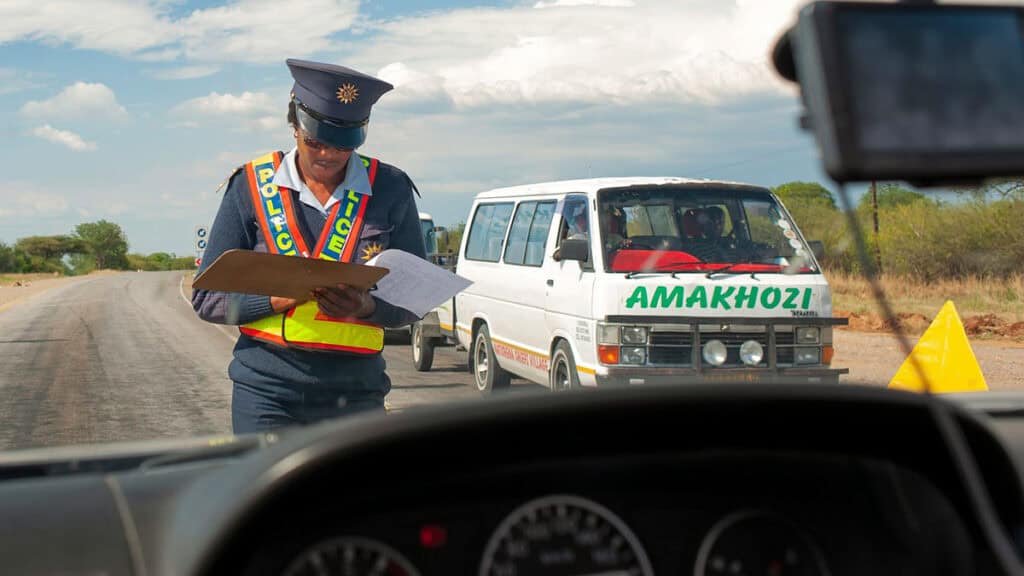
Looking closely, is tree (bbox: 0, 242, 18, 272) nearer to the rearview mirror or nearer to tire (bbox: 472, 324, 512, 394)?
tire (bbox: 472, 324, 512, 394)

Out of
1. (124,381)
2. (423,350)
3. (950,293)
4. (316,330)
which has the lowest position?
(124,381)

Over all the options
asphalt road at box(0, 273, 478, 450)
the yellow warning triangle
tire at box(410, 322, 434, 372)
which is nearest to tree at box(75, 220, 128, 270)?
Result: asphalt road at box(0, 273, 478, 450)

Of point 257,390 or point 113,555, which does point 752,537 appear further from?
point 257,390

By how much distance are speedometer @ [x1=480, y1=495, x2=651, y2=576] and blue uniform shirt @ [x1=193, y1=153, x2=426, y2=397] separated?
160cm

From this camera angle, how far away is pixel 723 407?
1911 mm

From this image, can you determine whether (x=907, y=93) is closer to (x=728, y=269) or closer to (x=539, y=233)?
(x=728, y=269)

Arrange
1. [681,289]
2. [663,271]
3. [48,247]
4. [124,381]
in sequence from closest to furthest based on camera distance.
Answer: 1. [681,289]
2. [663,271]
3. [124,381]
4. [48,247]

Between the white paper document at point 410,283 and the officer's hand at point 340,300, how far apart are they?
10 centimetres

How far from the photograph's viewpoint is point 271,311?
351 cm

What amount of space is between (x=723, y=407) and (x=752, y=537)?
1.24 ft

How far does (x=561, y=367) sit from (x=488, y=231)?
2833mm

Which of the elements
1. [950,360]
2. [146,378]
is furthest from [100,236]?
[950,360]

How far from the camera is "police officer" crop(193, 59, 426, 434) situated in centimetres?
348

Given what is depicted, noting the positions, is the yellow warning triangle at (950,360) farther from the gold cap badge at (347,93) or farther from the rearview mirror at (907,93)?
the rearview mirror at (907,93)
